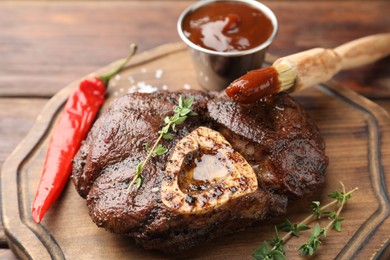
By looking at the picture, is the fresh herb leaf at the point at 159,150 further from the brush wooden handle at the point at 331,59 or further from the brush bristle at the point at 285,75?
the brush wooden handle at the point at 331,59

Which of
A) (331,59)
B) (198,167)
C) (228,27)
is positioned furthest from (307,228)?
(228,27)

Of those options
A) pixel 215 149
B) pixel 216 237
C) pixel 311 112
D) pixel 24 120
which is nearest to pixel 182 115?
pixel 215 149

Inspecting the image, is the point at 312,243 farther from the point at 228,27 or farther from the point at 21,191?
the point at 21,191

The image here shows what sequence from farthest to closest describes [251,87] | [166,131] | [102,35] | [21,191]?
[102,35], [21,191], [251,87], [166,131]

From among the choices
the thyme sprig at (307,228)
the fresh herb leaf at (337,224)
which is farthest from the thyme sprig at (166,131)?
the fresh herb leaf at (337,224)

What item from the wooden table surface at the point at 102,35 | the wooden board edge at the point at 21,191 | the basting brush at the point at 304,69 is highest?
the basting brush at the point at 304,69
